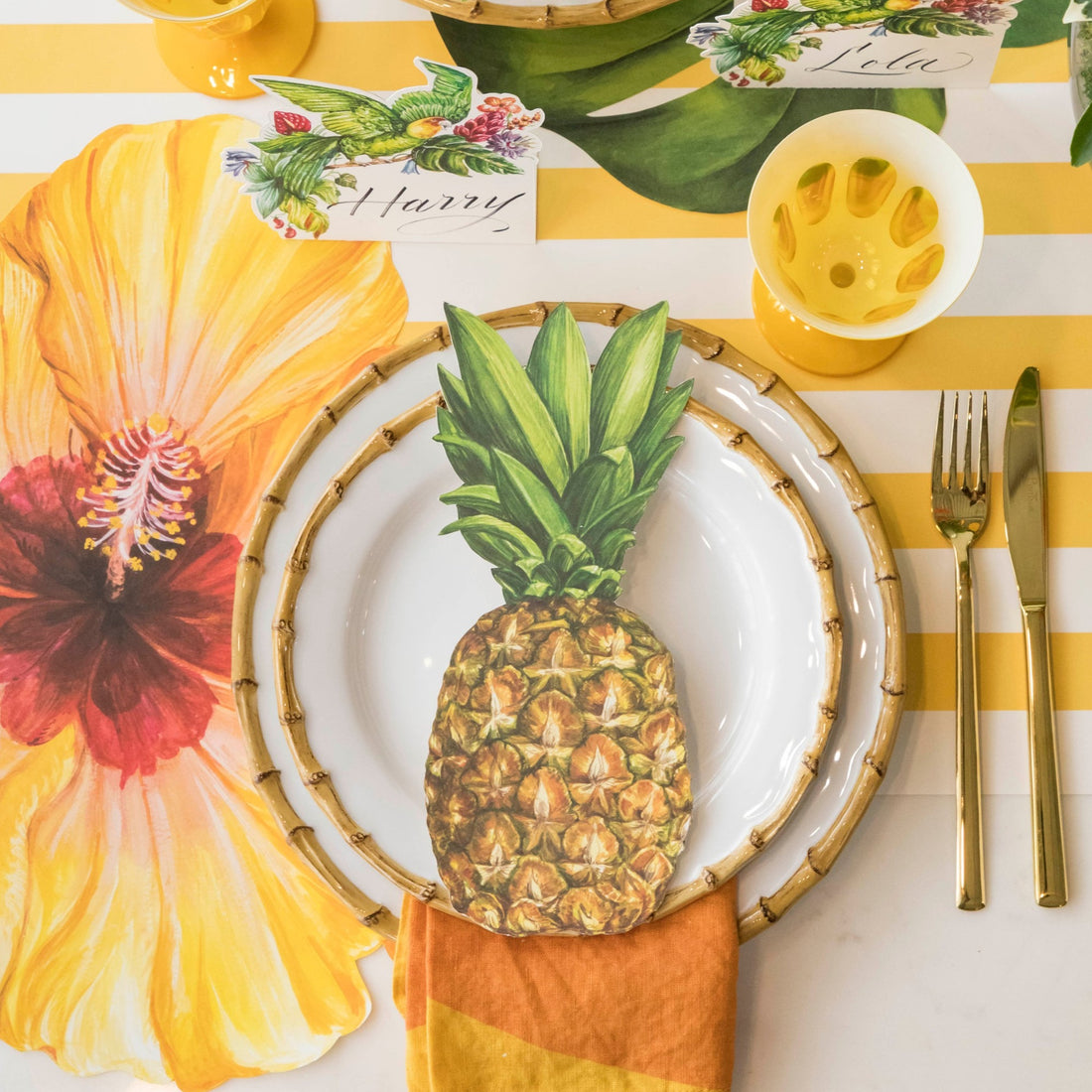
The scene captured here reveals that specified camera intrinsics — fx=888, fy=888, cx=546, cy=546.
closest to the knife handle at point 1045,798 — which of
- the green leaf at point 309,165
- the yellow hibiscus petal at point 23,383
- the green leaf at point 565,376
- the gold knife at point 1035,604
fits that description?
the gold knife at point 1035,604

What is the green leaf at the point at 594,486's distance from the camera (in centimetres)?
56

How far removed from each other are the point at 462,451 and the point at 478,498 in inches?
1.3

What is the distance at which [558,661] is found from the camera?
56 cm

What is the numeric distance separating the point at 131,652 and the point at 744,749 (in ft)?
1.36

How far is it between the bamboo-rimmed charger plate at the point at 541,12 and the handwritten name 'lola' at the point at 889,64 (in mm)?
122

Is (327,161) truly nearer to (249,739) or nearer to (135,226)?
(135,226)

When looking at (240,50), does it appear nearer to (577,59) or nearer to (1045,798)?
(577,59)

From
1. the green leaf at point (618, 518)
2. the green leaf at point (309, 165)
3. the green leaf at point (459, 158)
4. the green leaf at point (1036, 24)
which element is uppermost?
the green leaf at point (1036, 24)

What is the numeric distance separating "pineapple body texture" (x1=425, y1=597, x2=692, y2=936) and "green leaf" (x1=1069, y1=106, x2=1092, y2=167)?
36 centimetres

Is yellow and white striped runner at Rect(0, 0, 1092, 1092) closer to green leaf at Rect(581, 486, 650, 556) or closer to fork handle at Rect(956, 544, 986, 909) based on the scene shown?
fork handle at Rect(956, 544, 986, 909)

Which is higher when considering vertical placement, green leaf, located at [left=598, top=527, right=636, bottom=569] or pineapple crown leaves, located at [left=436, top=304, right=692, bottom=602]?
pineapple crown leaves, located at [left=436, top=304, right=692, bottom=602]

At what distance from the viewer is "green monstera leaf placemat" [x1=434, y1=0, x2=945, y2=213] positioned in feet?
2.01

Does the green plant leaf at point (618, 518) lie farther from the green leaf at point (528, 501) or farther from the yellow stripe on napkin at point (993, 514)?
the yellow stripe on napkin at point (993, 514)

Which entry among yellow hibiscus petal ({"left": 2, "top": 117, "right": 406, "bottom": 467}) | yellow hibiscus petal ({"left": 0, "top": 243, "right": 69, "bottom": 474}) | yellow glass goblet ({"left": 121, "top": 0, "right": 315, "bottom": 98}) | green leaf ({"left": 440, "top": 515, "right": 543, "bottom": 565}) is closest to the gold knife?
green leaf ({"left": 440, "top": 515, "right": 543, "bottom": 565})
